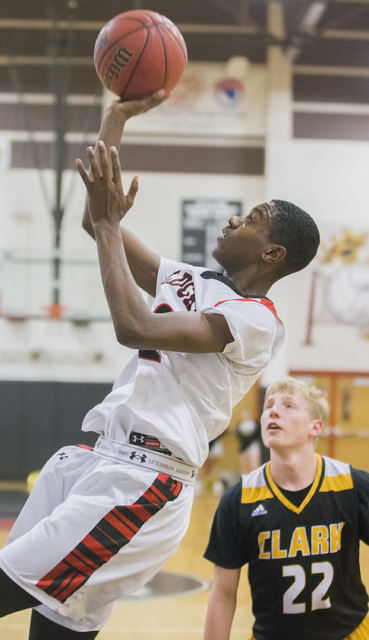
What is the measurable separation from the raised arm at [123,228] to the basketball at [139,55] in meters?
0.05

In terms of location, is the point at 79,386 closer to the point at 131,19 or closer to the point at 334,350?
the point at 334,350

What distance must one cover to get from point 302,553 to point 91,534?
3.09 ft

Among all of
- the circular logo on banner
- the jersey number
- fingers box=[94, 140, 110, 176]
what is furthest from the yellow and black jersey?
the circular logo on banner

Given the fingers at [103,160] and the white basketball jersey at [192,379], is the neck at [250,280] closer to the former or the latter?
the white basketball jersey at [192,379]

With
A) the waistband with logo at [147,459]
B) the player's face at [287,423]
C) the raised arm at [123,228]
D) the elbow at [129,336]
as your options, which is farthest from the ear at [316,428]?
the elbow at [129,336]

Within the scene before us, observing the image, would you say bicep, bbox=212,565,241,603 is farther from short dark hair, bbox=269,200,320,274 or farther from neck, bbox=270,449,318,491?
short dark hair, bbox=269,200,320,274

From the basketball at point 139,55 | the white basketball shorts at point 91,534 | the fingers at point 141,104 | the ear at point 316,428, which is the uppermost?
the basketball at point 139,55

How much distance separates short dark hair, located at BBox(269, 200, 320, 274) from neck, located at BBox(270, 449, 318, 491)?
74 centimetres

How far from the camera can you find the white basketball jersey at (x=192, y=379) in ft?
6.45

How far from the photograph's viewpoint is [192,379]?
2.04 meters

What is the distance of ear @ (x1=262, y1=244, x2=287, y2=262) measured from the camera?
86.1 inches

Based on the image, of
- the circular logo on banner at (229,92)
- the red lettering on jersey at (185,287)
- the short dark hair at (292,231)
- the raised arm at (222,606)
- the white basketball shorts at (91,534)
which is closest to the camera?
the white basketball shorts at (91,534)

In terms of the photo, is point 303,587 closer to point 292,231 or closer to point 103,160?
point 292,231

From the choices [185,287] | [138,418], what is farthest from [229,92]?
[138,418]
